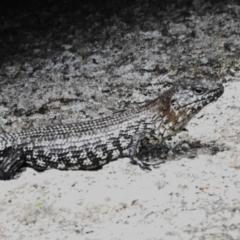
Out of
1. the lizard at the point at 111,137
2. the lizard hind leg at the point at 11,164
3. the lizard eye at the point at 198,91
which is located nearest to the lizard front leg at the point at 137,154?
the lizard at the point at 111,137

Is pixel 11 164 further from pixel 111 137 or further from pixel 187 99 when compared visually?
pixel 187 99

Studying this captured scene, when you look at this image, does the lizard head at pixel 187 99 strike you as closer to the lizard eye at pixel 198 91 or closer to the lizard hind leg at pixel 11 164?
the lizard eye at pixel 198 91

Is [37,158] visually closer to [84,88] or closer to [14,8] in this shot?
[84,88]

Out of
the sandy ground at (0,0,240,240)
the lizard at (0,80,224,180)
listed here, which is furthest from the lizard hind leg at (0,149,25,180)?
the sandy ground at (0,0,240,240)

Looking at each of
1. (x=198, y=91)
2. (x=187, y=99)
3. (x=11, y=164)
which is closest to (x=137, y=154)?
(x=187, y=99)

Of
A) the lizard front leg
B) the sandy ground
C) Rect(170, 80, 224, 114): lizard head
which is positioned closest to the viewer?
the sandy ground

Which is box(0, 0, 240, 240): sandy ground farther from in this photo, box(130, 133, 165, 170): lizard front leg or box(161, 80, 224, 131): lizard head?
box(161, 80, 224, 131): lizard head

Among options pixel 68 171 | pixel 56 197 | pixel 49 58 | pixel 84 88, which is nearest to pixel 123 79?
pixel 84 88
